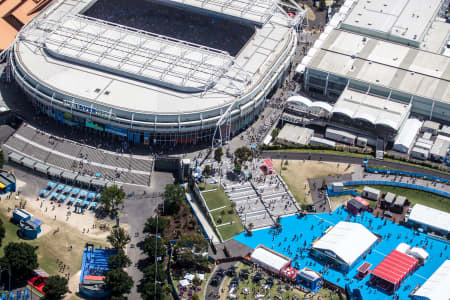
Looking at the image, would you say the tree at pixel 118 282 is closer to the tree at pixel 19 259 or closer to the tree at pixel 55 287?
the tree at pixel 55 287

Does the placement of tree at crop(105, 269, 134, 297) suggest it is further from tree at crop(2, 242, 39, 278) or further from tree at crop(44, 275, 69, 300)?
tree at crop(2, 242, 39, 278)

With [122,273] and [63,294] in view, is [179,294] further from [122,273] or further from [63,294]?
[63,294]

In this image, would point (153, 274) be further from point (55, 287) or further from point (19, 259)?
point (19, 259)

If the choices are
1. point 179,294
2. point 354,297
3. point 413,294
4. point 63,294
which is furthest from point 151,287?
point 413,294

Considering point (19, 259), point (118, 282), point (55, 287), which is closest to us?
point (55, 287)

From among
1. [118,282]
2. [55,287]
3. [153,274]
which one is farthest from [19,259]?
[153,274]

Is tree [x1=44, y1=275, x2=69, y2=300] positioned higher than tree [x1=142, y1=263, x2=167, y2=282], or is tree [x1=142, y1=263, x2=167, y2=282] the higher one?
tree [x1=142, y1=263, x2=167, y2=282]

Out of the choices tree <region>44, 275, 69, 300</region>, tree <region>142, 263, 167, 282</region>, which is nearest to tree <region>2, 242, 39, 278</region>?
tree <region>44, 275, 69, 300</region>
